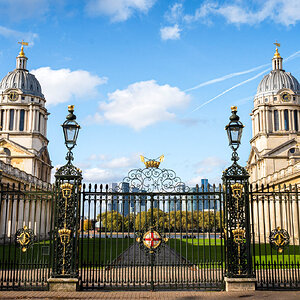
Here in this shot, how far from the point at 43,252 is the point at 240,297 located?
20.3 feet

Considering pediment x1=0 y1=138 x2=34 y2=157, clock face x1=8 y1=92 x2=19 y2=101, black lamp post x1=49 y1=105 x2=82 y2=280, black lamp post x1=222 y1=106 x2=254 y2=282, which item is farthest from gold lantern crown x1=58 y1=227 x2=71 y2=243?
clock face x1=8 y1=92 x2=19 y2=101

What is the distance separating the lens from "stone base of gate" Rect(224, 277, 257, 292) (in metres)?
12.8

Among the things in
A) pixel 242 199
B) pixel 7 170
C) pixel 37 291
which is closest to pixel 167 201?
pixel 242 199

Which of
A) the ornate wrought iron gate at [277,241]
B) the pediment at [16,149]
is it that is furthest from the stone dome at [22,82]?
the ornate wrought iron gate at [277,241]

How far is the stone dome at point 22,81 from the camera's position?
71.3 metres

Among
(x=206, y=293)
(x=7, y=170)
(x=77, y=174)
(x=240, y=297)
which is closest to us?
(x=240, y=297)

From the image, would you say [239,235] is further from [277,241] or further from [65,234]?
[65,234]

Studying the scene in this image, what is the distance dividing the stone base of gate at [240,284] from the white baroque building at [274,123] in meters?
49.2

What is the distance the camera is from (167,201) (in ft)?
46.3

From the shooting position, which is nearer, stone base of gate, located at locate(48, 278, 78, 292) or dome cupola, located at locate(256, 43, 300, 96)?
stone base of gate, located at locate(48, 278, 78, 292)

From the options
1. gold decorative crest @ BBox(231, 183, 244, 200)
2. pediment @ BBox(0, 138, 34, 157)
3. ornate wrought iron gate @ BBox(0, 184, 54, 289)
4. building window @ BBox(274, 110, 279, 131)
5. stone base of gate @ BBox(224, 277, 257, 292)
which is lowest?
stone base of gate @ BBox(224, 277, 257, 292)

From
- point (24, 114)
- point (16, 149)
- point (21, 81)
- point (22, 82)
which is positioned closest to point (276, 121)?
point (16, 149)

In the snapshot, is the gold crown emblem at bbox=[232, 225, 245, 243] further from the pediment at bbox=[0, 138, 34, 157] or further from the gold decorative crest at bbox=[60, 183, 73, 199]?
the pediment at bbox=[0, 138, 34, 157]

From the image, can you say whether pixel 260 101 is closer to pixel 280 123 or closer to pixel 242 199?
pixel 280 123
